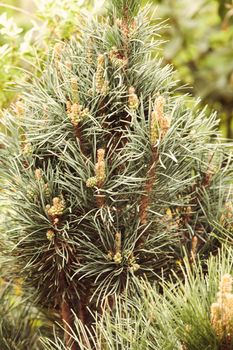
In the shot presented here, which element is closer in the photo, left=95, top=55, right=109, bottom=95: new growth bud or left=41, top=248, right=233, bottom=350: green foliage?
left=41, top=248, right=233, bottom=350: green foliage

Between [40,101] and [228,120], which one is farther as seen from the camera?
[228,120]

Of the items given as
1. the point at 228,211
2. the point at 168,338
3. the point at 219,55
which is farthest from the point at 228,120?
the point at 168,338

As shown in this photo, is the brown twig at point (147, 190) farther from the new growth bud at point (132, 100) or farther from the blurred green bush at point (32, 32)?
the blurred green bush at point (32, 32)

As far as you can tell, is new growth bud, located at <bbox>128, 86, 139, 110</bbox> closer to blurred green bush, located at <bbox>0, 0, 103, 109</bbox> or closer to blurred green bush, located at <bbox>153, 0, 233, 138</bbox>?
blurred green bush, located at <bbox>0, 0, 103, 109</bbox>

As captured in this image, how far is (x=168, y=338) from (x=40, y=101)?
281mm

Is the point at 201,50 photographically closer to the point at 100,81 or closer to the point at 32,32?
the point at 32,32

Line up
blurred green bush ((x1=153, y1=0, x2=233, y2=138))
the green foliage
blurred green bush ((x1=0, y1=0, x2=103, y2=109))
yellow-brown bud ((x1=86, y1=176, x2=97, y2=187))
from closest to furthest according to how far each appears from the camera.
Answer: the green foliage < yellow-brown bud ((x1=86, y1=176, x2=97, y2=187)) < blurred green bush ((x1=0, y1=0, x2=103, y2=109)) < blurred green bush ((x1=153, y1=0, x2=233, y2=138))

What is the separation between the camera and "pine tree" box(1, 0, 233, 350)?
1.98 feet

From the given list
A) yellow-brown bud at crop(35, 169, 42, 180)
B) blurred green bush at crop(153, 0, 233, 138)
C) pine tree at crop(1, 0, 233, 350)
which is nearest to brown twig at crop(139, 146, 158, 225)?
pine tree at crop(1, 0, 233, 350)

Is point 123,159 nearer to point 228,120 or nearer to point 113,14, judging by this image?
point 113,14

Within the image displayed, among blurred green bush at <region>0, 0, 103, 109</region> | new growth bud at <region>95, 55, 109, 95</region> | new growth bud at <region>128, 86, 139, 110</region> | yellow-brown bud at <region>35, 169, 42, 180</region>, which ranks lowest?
yellow-brown bud at <region>35, 169, 42, 180</region>

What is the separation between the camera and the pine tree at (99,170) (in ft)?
1.98

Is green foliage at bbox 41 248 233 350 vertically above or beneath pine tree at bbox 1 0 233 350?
beneath

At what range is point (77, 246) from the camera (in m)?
0.63
